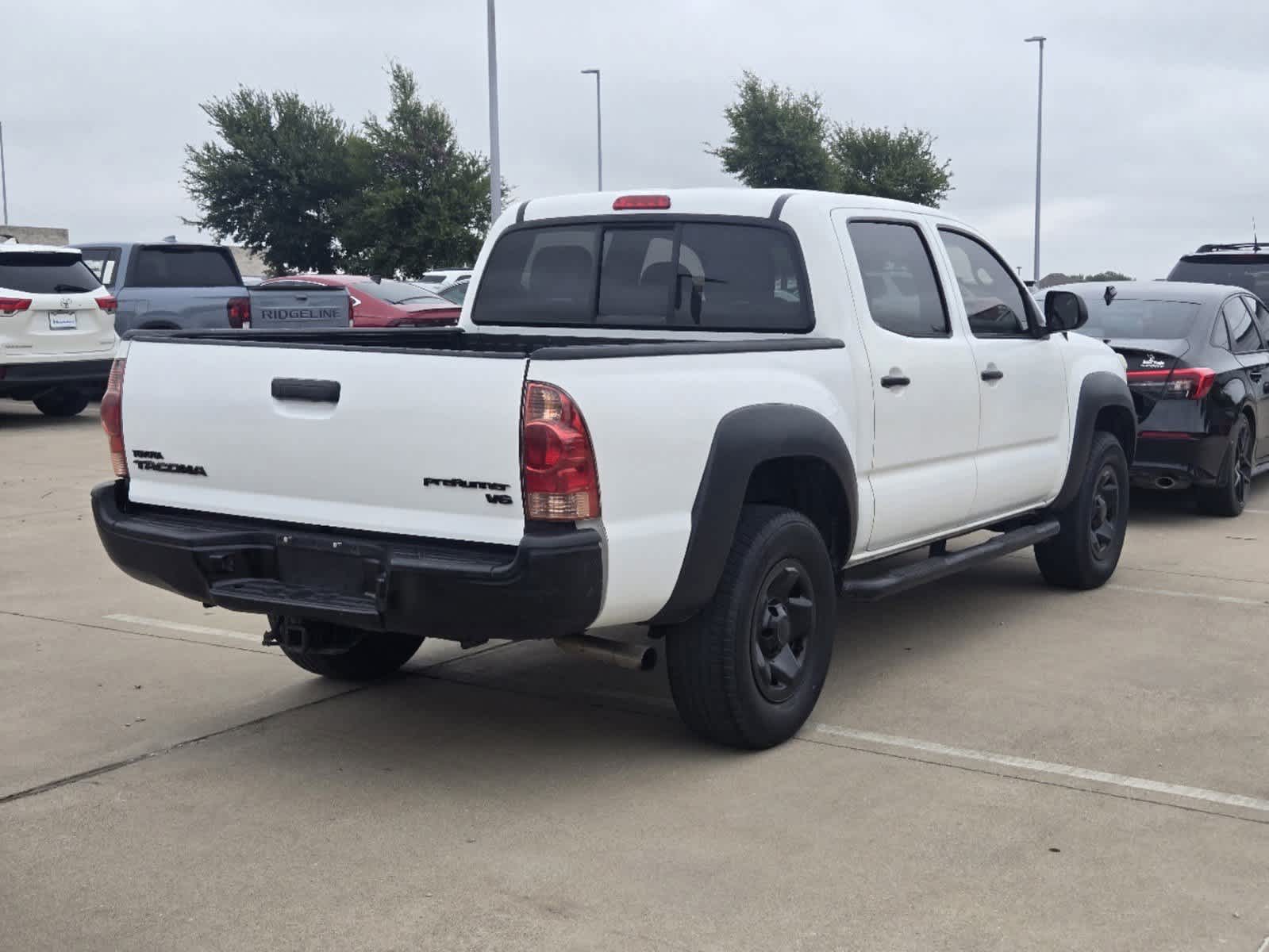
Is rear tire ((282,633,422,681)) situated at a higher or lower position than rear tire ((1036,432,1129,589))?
lower

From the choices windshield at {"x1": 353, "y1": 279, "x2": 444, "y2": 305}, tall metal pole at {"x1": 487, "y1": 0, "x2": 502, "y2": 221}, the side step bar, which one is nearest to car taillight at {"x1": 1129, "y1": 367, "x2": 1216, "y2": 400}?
the side step bar

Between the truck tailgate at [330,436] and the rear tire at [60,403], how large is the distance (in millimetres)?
12794

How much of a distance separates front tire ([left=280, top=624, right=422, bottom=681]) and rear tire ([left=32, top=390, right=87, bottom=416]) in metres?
12.1

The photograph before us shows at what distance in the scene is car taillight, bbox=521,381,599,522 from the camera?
4.42 metres

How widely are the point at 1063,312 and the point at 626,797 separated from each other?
3.55 m

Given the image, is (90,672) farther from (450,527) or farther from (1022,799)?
(1022,799)

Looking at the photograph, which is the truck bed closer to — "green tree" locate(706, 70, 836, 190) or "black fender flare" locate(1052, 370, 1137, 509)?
"black fender flare" locate(1052, 370, 1137, 509)

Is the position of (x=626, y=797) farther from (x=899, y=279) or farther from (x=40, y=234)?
(x=40, y=234)

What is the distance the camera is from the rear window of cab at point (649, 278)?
19.2ft

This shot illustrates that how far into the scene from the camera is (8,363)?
1535 cm

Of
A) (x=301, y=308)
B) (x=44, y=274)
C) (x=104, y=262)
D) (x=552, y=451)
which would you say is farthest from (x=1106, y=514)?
(x=104, y=262)

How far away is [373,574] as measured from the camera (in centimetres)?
471

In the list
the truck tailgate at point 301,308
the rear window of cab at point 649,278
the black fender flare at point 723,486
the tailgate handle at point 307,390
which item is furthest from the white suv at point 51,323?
the black fender flare at point 723,486

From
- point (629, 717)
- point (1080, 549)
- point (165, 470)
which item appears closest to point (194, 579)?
point (165, 470)
